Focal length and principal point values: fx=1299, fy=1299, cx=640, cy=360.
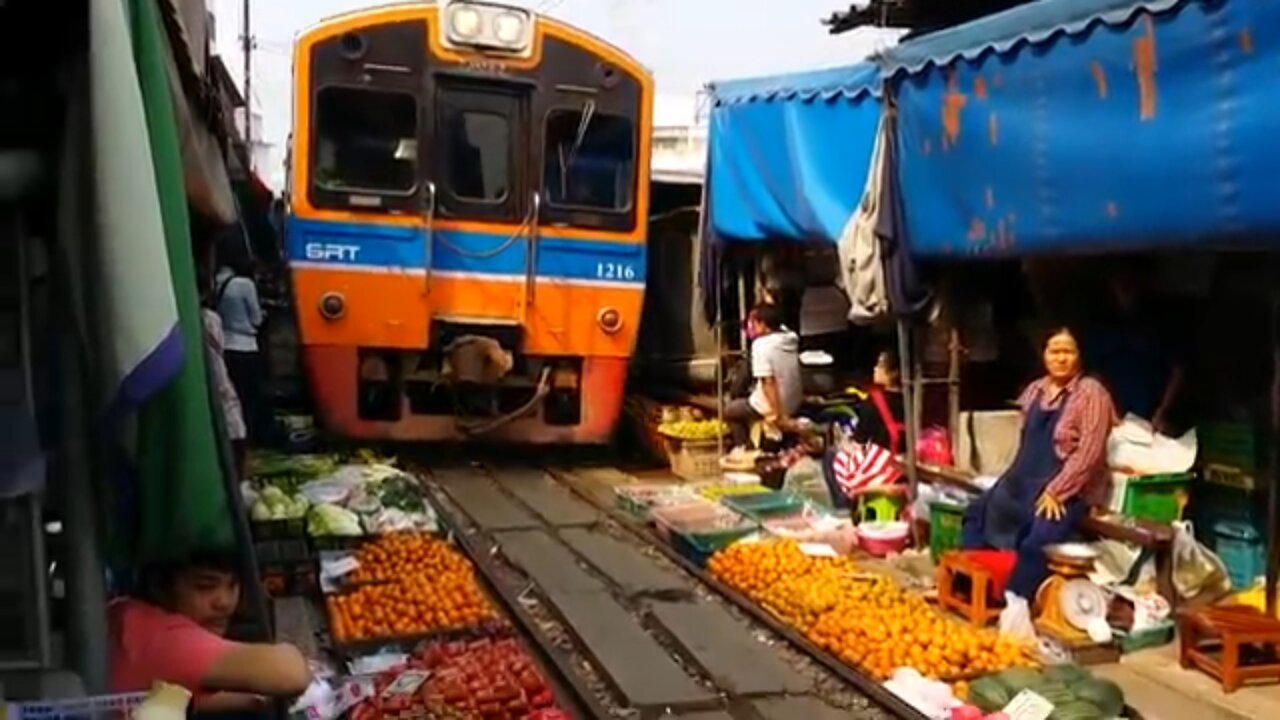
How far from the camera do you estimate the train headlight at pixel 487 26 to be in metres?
9.74

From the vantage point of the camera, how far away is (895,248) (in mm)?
6996

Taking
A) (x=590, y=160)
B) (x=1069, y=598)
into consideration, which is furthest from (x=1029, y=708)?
(x=590, y=160)

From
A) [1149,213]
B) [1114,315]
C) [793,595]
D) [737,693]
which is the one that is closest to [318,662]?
[737,693]

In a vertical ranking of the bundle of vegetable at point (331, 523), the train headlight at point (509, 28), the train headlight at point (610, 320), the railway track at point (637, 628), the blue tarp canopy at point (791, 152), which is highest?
the train headlight at point (509, 28)

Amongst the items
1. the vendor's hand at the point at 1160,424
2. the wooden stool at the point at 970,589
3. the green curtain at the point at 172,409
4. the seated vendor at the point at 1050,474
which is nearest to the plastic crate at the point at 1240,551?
the vendor's hand at the point at 1160,424

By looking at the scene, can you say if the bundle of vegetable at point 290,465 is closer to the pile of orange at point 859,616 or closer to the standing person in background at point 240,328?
the standing person in background at point 240,328

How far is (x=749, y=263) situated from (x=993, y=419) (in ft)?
10.9

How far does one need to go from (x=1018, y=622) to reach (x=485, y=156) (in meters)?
5.84

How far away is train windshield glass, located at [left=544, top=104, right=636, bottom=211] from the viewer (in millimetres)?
10062

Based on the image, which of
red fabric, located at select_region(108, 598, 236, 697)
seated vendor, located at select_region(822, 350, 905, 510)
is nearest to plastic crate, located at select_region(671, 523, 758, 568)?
seated vendor, located at select_region(822, 350, 905, 510)

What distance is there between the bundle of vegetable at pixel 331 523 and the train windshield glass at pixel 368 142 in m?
3.29

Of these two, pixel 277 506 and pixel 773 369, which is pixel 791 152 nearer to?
pixel 773 369

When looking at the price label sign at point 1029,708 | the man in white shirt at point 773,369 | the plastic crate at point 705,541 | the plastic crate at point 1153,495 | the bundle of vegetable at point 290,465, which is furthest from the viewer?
the man in white shirt at point 773,369

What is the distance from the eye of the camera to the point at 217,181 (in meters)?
3.92
